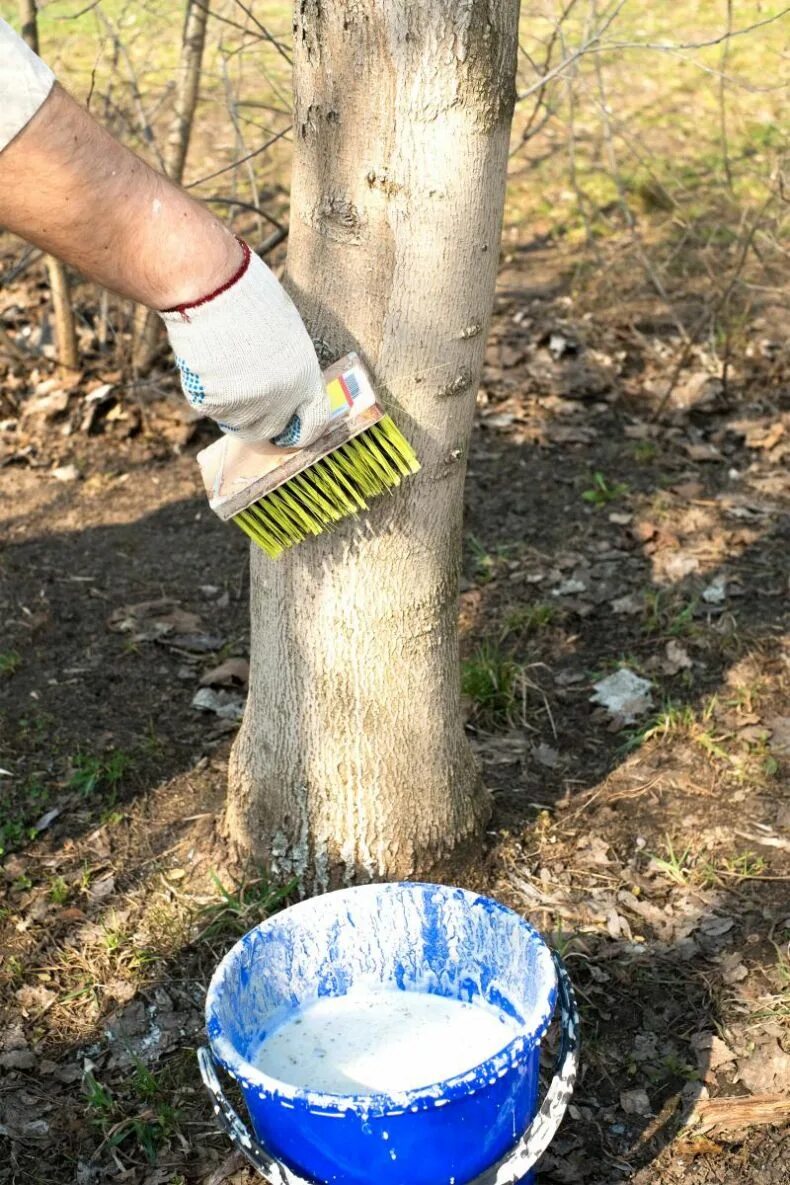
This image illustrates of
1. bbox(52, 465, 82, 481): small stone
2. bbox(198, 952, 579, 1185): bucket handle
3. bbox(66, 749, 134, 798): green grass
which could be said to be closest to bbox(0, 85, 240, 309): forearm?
bbox(198, 952, 579, 1185): bucket handle

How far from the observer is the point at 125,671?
367 centimetres

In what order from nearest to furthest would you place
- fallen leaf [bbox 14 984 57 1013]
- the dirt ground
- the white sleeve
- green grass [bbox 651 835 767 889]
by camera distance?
the white sleeve < the dirt ground < fallen leaf [bbox 14 984 57 1013] < green grass [bbox 651 835 767 889]

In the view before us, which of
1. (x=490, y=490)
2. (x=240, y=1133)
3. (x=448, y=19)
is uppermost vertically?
(x=448, y=19)

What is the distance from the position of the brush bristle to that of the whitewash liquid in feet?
2.89

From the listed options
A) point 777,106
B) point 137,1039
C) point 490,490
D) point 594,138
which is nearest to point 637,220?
point 594,138

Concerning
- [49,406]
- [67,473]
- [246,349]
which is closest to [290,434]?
[246,349]

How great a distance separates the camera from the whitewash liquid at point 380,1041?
223 cm

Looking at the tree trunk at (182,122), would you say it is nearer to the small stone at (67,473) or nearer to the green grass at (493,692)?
the small stone at (67,473)

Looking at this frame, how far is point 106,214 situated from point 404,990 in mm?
1504

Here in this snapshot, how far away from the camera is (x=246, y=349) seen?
2107 millimetres

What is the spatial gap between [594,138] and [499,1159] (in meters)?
6.43

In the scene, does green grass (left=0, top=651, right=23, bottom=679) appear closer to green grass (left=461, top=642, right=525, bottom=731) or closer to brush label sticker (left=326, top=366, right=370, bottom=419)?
green grass (left=461, top=642, right=525, bottom=731)

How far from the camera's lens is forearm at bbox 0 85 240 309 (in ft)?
Result: 6.28

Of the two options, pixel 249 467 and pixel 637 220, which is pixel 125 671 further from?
pixel 637 220
